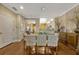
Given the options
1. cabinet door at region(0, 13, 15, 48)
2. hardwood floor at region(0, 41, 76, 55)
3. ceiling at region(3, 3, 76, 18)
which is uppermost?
ceiling at region(3, 3, 76, 18)

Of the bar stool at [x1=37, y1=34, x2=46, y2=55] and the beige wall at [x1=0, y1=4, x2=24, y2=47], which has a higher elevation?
the beige wall at [x1=0, y1=4, x2=24, y2=47]

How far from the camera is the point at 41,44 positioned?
256 centimetres

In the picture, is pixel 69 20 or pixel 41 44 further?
pixel 41 44

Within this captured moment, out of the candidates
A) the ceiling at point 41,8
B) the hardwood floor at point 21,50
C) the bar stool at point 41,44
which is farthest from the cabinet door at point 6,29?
the bar stool at point 41,44

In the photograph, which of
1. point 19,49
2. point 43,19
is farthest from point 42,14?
point 19,49

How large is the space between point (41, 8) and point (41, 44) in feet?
2.72

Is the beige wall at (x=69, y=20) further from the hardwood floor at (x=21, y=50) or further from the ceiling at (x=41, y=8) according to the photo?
the hardwood floor at (x=21, y=50)

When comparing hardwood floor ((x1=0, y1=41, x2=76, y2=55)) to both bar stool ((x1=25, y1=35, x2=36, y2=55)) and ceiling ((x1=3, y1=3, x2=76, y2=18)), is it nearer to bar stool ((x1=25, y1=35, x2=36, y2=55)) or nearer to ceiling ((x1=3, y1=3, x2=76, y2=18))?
bar stool ((x1=25, y1=35, x2=36, y2=55))

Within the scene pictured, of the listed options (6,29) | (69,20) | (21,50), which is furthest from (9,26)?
(69,20)

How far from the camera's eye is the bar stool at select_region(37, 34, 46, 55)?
2.51m

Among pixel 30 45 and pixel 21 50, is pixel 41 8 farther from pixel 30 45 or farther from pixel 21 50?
pixel 21 50

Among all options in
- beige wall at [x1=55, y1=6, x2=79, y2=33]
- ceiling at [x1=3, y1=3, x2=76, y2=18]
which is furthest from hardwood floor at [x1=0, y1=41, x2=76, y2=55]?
ceiling at [x1=3, y1=3, x2=76, y2=18]

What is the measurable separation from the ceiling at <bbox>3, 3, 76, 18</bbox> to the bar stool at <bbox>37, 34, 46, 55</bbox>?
1.59ft

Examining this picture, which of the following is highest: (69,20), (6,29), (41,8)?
(41,8)
